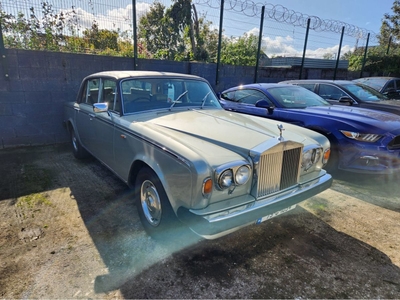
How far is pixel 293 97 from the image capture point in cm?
533

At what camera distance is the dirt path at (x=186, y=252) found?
2.16m

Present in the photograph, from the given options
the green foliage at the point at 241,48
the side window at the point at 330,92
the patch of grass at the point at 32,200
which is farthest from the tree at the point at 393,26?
the patch of grass at the point at 32,200

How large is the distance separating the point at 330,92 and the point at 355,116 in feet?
7.57

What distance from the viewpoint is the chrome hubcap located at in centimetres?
264

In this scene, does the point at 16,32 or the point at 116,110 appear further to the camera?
the point at 16,32

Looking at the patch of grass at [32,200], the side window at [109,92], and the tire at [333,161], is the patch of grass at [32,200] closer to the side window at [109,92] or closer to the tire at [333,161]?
the side window at [109,92]

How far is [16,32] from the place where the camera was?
5613 mm

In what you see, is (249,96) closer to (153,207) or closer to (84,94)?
(84,94)

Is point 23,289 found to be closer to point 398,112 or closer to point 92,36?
point 92,36

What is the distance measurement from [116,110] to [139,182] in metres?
1.09

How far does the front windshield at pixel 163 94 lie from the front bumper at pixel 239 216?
1.70 m

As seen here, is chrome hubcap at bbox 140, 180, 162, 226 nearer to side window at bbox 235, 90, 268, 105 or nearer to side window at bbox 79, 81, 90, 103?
side window at bbox 79, 81, 90, 103

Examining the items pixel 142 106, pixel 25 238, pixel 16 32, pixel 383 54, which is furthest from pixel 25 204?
pixel 383 54

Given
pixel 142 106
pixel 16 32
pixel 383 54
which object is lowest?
pixel 142 106
